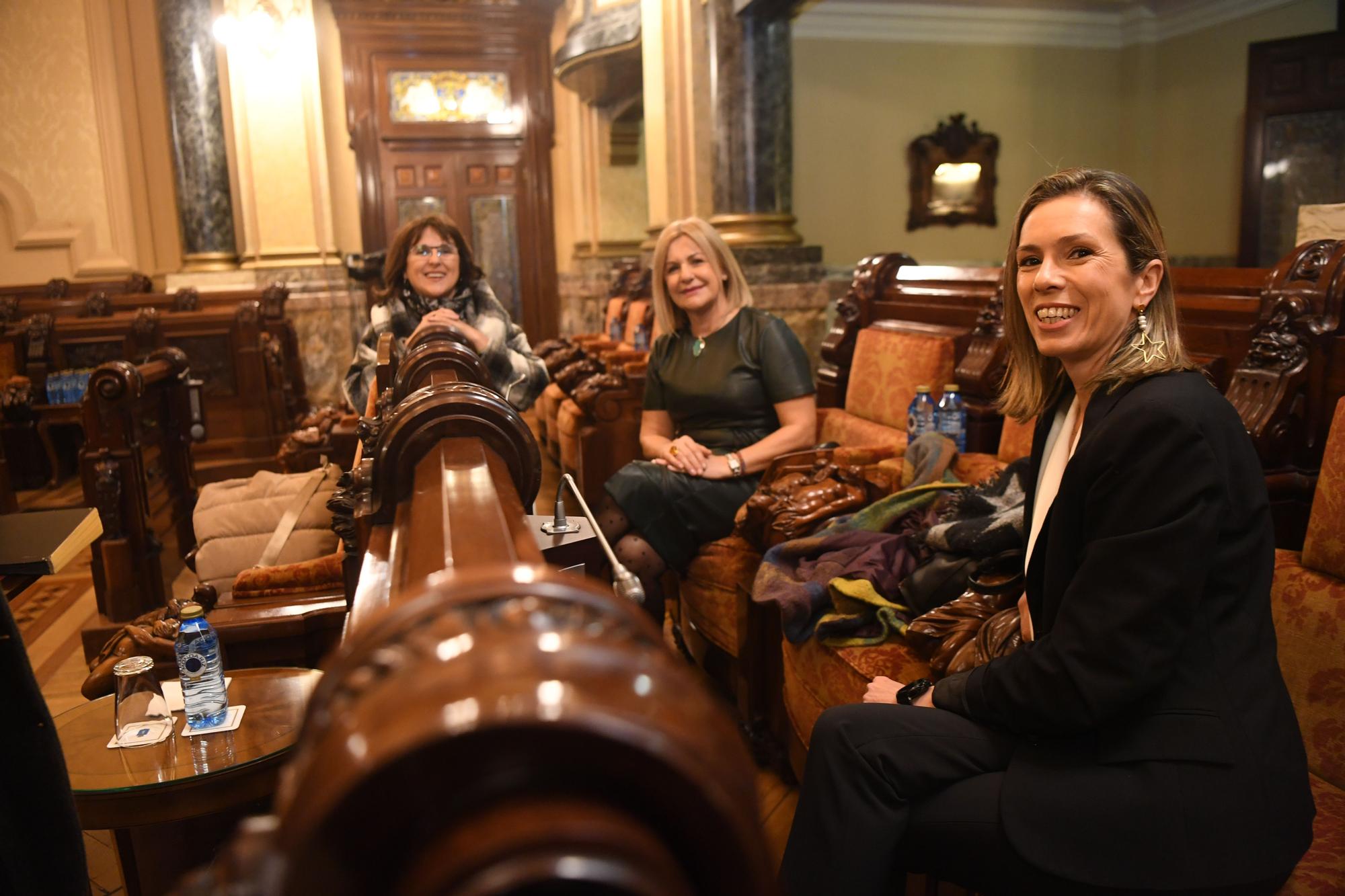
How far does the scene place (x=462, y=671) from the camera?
425mm

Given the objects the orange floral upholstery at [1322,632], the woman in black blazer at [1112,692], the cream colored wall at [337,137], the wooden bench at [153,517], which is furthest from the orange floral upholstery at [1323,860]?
the cream colored wall at [337,137]

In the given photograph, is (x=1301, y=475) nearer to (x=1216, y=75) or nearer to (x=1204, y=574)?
(x=1204, y=574)

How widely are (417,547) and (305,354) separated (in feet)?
30.0

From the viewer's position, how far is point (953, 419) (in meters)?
3.44

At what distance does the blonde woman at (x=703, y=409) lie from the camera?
3.35 metres

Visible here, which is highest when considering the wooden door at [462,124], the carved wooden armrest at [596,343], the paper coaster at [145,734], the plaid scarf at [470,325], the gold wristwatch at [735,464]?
the wooden door at [462,124]

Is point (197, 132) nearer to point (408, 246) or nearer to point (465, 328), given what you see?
point (408, 246)

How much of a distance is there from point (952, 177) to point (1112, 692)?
30.2 feet

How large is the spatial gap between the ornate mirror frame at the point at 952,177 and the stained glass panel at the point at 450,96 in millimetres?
4261

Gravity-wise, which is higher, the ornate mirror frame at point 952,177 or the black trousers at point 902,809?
the ornate mirror frame at point 952,177

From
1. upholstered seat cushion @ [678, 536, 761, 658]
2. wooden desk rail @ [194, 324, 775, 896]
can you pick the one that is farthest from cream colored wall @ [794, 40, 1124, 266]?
wooden desk rail @ [194, 324, 775, 896]

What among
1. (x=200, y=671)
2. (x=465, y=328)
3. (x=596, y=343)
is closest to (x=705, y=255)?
(x=465, y=328)

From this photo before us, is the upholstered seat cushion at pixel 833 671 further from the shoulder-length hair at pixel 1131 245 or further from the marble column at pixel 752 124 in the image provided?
the marble column at pixel 752 124

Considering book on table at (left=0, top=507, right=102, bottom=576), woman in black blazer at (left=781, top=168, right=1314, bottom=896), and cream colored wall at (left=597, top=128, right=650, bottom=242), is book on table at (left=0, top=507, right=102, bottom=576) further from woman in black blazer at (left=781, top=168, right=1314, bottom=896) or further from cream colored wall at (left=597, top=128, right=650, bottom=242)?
cream colored wall at (left=597, top=128, right=650, bottom=242)
